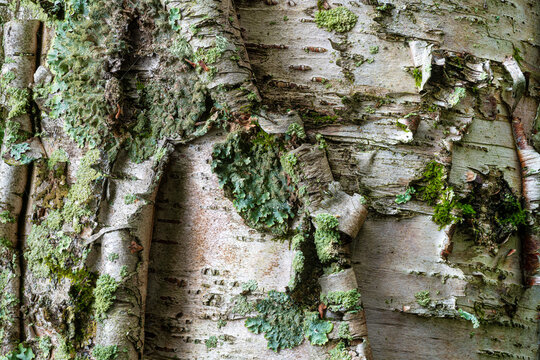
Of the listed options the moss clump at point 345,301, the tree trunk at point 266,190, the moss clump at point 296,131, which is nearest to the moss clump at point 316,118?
the tree trunk at point 266,190

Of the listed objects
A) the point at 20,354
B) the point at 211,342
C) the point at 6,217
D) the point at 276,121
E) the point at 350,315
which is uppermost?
the point at 276,121

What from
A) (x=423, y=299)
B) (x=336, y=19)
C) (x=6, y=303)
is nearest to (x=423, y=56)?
(x=336, y=19)

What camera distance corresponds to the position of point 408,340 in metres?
1.60

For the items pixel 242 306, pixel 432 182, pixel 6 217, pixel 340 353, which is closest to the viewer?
pixel 340 353

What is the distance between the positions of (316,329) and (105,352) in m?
0.72

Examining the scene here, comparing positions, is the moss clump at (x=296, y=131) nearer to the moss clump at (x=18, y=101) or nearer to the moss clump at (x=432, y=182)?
the moss clump at (x=432, y=182)

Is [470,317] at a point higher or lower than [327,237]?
lower

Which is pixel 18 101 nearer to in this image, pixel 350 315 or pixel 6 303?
pixel 6 303

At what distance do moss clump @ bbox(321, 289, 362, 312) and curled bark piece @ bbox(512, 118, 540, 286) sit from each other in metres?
0.81

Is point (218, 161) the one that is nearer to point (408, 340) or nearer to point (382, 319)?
point (382, 319)

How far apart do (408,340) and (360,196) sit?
0.55m

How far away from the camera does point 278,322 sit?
1537 mm

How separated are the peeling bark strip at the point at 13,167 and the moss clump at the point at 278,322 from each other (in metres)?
0.94

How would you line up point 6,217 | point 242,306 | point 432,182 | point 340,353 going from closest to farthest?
point 340,353 → point 242,306 → point 432,182 → point 6,217
